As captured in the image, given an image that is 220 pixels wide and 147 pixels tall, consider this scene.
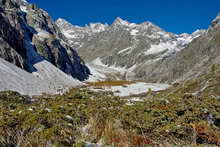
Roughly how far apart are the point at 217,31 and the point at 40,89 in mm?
103070

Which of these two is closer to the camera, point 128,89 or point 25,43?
point 128,89

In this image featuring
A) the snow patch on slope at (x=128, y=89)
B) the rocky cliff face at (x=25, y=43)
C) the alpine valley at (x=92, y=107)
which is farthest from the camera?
the rocky cliff face at (x=25, y=43)

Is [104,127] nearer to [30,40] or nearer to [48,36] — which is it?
[30,40]

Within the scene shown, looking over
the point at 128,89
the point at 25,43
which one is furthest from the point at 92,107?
the point at 25,43

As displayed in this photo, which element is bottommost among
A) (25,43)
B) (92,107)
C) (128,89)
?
(92,107)

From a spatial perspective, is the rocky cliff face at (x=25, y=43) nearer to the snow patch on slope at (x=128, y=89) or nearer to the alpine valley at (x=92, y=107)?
the alpine valley at (x=92, y=107)

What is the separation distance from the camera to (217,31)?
4641 inches

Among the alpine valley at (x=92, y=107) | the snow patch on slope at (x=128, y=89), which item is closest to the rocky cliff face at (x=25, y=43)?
the alpine valley at (x=92, y=107)

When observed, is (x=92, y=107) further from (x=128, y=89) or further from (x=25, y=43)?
(x=25, y=43)

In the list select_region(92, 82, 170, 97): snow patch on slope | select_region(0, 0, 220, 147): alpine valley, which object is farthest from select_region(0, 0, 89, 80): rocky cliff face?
select_region(92, 82, 170, 97): snow patch on slope

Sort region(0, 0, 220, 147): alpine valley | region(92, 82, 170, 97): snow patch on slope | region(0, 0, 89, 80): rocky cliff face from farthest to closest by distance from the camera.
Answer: region(0, 0, 89, 80): rocky cliff face < region(92, 82, 170, 97): snow patch on slope < region(0, 0, 220, 147): alpine valley

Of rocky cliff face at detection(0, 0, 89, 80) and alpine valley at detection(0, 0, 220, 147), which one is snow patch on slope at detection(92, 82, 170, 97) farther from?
rocky cliff face at detection(0, 0, 89, 80)

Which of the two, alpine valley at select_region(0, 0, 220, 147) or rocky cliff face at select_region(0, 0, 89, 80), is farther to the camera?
rocky cliff face at select_region(0, 0, 89, 80)

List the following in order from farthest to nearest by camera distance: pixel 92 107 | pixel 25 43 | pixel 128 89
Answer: pixel 25 43 → pixel 128 89 → pixel 92 107
